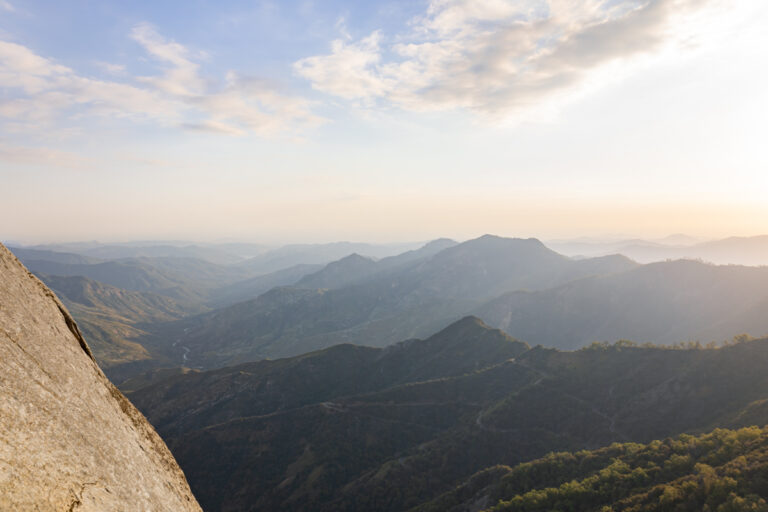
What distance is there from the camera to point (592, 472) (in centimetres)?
6225

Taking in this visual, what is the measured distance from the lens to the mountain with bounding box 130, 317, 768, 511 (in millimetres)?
80438

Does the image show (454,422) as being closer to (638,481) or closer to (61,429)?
(638,481)

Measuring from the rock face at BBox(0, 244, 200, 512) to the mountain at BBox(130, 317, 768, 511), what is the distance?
7457 centimetres

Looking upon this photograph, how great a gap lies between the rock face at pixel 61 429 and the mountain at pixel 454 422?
7457 cm

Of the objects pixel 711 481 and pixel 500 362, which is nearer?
pixel 711 481

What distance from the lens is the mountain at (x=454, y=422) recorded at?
3167 inches

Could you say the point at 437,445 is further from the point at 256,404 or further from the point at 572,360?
the point at 256,404

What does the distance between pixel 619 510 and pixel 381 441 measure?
202 ft

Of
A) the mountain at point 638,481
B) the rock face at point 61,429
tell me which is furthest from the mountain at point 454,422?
the rock face at point 61,429

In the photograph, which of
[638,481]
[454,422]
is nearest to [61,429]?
[638,481]

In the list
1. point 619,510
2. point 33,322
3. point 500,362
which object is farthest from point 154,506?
point 500,362

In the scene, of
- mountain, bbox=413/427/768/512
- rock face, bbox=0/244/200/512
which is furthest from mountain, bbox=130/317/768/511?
rock face, bbox=0/244/200/512

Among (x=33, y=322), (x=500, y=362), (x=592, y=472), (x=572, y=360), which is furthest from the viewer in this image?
A: (x=500, y=362)

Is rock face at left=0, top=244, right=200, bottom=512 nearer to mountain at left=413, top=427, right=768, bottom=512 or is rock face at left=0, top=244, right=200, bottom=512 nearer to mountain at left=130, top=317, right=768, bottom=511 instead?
mountain at left=413, top=427, right=768, bottom=512
